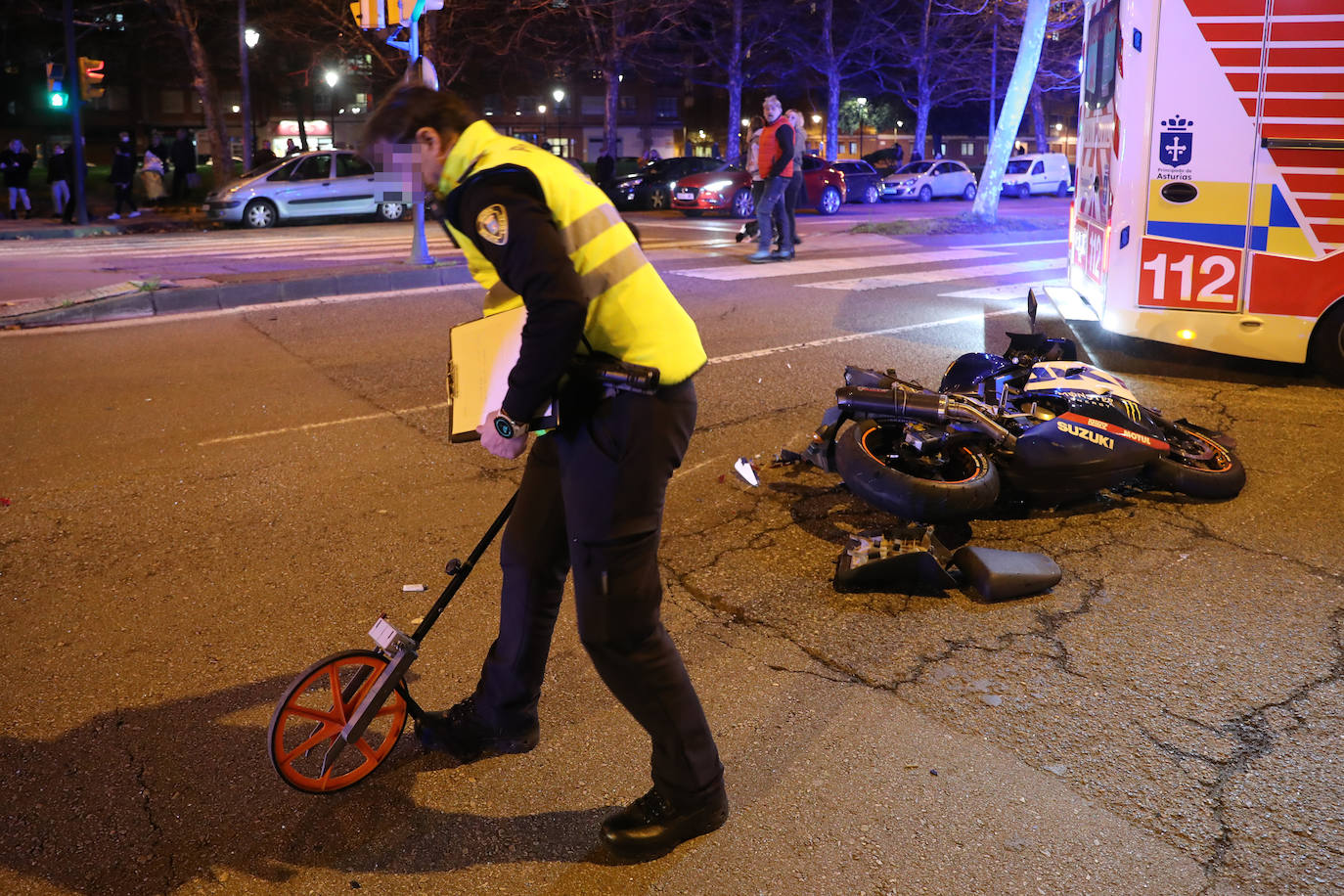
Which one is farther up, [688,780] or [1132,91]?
[1132,91]

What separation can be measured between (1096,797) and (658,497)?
1511 millimetres

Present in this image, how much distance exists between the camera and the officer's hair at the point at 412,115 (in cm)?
258

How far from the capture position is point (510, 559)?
120 inches

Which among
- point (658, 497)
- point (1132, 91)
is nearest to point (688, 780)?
point (658, 497)

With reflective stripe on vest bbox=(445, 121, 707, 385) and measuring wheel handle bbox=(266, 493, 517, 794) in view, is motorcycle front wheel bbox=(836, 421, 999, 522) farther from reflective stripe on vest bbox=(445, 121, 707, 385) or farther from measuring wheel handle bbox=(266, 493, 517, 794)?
reflective stripe on vest bbox=(445, 121, 707, 385)

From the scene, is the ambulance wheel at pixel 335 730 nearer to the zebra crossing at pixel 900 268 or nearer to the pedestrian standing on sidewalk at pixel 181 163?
the zebra crossing at pixel 900 268

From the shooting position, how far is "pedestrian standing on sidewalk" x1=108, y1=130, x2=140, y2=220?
25.2 m

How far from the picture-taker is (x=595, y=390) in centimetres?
262

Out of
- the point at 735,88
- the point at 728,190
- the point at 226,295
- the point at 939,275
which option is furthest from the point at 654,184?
the point at 226,295

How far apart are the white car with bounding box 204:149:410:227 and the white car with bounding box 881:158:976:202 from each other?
15667mm

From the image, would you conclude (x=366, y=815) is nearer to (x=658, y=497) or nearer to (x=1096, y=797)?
(x=658, y=497)

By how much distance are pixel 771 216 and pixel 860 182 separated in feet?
53.9

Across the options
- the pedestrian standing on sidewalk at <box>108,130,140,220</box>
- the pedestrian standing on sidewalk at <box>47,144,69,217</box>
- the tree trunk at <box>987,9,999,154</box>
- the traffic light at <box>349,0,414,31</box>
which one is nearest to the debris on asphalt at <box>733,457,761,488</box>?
the traffic light at <box>349,0,414,31</box>

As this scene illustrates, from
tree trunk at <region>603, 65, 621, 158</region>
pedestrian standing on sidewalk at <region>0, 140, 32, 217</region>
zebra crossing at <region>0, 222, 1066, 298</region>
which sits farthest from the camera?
tree trunk at <region>603, 65, 621, 158</region>
